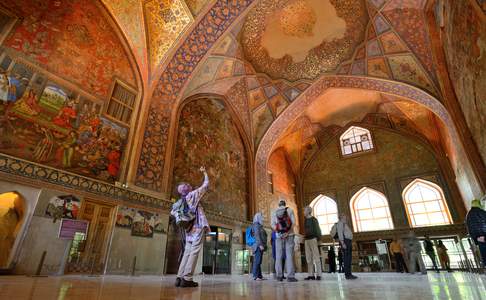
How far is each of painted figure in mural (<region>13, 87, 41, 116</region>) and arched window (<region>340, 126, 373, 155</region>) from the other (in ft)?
52.4

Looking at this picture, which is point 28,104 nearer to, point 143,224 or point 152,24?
point 143,224

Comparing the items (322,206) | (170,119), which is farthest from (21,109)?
(322,206)

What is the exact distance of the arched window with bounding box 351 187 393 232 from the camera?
47.3 ft

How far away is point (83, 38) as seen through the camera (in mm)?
7645

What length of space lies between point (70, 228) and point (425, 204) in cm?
1597

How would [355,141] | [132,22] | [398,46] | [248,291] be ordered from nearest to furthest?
[248,291] → [132,22] → [398,46] → [355,141]

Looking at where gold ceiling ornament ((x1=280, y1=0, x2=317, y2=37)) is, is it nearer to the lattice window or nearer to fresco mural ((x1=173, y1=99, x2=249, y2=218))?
fresco mural ((x1=173, y1=99, x2=249, y2=218))

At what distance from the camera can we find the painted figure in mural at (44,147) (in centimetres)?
597

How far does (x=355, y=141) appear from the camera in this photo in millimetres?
16719

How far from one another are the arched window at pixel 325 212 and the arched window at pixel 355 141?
341 cm

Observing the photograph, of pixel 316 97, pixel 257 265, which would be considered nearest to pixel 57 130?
pixel 257 265

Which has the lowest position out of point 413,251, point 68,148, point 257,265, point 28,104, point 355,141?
point 257,265

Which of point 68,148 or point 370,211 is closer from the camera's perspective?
point 68,148

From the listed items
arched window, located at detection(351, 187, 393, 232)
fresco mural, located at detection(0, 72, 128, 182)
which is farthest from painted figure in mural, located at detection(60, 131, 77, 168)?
arched window, located at detection(351, 187, 393, 232)
